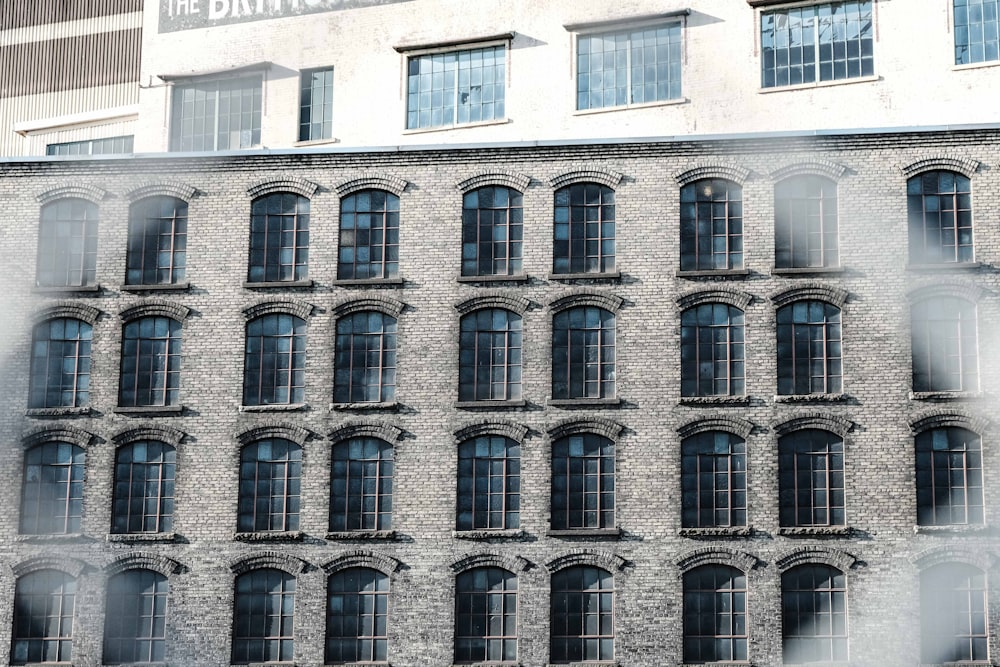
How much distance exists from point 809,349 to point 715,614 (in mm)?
5440

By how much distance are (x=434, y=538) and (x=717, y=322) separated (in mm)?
6992

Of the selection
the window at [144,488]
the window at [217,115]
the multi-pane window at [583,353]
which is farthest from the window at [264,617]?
the window at [217,115]

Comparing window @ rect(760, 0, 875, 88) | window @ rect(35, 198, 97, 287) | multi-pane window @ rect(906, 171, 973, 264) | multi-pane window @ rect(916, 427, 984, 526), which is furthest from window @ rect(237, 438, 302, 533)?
window @ rect(760, 0, 875, 88)

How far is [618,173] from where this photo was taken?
2953 cm

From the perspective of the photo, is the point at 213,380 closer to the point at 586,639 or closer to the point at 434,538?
the point at 434,538

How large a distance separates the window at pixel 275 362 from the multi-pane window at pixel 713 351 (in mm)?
7707

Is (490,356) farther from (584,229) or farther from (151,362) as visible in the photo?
(151,362)

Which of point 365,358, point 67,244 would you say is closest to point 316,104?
point 67,244

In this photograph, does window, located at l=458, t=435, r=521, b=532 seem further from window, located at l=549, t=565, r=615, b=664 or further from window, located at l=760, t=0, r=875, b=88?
window, located at l=760, t=0, r=875, b=88

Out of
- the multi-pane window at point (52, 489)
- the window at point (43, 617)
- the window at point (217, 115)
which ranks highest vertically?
the window at point (217, 115)

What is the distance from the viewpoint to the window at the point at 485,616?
92.4ft

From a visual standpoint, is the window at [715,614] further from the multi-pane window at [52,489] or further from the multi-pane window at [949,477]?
the multi-pane window at [52,489]

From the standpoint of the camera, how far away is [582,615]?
92.1ft

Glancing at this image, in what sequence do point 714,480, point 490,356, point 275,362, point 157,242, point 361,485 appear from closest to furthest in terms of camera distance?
point 714,480, point 361,485, point 490,356, point 275,362, point 157,242
